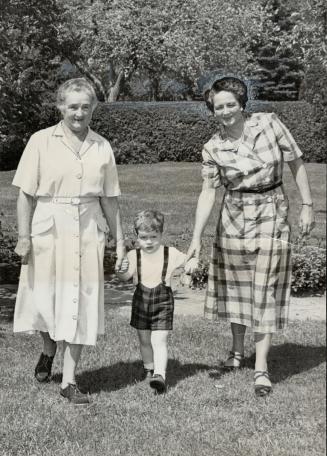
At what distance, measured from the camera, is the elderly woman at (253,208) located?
3.79 m

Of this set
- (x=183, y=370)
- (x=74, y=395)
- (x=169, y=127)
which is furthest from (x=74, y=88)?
(x=169, y=127)

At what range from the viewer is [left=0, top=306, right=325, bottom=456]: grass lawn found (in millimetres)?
3086

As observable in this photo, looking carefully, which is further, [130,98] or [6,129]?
[130,98]

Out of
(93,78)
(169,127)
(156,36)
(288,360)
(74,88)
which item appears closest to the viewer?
(74,88)

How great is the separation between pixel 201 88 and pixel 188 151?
11.3 ft

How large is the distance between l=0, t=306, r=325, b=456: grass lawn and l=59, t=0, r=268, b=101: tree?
2322 millimetres

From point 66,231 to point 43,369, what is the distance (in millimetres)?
772

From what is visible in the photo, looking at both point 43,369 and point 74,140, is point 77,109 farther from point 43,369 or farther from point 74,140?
point 43,369

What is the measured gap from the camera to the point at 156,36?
6230 mm

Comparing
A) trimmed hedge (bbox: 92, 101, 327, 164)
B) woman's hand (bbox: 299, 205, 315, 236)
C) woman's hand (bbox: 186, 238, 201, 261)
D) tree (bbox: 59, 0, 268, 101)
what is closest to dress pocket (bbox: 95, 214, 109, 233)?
woman's hand (bbox: 186, 238, 201, 261)

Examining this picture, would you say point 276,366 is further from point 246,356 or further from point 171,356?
point 171,356

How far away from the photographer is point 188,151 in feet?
23.9

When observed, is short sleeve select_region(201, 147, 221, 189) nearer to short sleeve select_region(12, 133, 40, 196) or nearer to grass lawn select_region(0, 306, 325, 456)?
short sleeve select_region(12, 133, 40, 196)

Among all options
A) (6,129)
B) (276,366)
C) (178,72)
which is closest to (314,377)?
(276,366)
